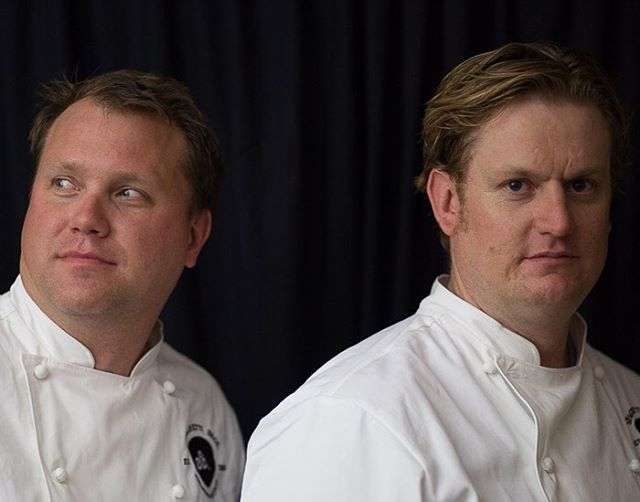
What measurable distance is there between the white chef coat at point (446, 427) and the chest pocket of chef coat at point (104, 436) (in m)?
0.27

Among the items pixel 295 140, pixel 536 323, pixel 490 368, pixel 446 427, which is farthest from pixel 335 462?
pixel 295 140

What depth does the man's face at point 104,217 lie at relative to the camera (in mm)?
1954

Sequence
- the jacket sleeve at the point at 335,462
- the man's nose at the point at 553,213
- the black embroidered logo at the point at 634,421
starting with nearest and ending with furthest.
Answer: the jacket sleeve at the point at 335,462
the man's nose at the point at 553,213
the black embroidered logo at the point at 634,421

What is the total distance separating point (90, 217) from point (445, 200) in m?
0.65

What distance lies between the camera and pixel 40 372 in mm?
1928

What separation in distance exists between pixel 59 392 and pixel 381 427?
621 mm

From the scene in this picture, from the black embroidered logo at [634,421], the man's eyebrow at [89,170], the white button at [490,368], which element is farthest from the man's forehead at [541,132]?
the man's eyebrow at [89,170]

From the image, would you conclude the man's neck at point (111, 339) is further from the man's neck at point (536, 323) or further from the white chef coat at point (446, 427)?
the man's neck at point (536, 323)

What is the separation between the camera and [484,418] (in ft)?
5.97

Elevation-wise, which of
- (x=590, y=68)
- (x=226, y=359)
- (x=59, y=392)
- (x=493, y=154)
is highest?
(x=590, y=68)

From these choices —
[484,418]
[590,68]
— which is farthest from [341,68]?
[484,418]

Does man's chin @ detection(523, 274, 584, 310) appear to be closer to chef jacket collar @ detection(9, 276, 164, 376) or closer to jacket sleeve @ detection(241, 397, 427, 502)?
jacket sleeve @ detection(241, 397, 427, 502)

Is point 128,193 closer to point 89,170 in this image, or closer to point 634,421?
point 89,170

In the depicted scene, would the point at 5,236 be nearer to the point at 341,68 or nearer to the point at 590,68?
the point at 341,68
